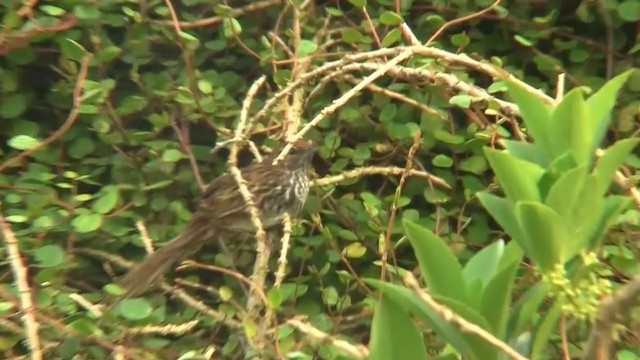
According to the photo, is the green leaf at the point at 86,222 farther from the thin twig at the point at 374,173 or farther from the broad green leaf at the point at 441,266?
the broad green leaf at the point at 441,266

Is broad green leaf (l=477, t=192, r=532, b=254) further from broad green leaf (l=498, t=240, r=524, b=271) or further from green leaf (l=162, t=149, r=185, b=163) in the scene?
green leaf (l=162, t=149, r=185, b=163)

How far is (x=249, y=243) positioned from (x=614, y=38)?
94cm

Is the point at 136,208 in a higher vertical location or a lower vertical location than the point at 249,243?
higher

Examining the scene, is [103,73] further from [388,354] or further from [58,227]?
[388,354]

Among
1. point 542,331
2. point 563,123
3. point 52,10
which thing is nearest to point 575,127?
point 563,123

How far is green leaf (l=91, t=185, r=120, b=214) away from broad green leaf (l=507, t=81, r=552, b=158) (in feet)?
2.82

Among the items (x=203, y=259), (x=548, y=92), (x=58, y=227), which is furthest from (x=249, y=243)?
(x=548, y=92)

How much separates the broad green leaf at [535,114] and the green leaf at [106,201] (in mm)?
860

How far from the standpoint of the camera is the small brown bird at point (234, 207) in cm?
174

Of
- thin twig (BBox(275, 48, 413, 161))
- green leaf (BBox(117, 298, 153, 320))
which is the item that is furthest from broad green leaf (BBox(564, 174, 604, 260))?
green leaf (BBox(117, 298, 153, 320))

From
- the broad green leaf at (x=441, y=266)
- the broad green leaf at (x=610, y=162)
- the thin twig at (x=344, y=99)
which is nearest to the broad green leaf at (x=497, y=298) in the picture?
the broad green leaf at (x=441, y=266)

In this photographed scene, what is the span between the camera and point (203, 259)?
1956 mm

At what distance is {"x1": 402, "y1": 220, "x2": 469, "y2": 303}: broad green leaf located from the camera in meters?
1.00

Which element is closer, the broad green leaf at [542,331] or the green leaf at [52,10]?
the broad green leaf at [542,331]
